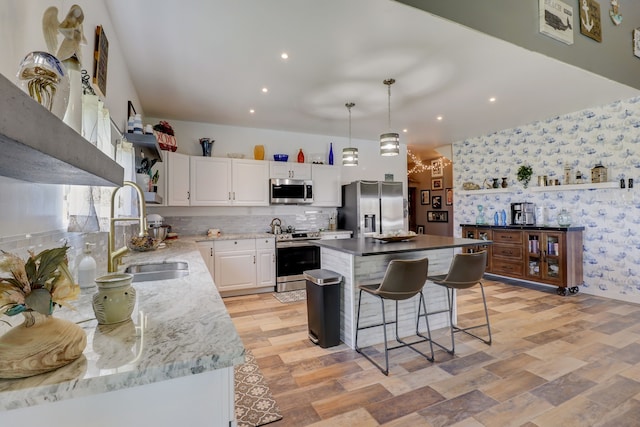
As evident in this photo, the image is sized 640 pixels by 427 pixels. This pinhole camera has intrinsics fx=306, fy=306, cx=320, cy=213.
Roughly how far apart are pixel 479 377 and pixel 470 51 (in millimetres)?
2806

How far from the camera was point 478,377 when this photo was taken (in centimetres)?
234

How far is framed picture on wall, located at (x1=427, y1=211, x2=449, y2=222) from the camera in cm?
894

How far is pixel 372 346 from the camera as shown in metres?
2.91

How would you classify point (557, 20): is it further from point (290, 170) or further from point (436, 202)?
point (436, 202)

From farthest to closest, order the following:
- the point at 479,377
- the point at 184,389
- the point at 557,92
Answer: the point at 557,92 → the point at 479,377 → the point at 184,389

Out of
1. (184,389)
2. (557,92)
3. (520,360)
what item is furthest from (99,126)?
(557,92)

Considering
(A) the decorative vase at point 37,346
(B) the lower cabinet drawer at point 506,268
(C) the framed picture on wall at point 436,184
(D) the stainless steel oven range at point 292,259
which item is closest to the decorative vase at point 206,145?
(D) the stainless steel oven range at point 292,259

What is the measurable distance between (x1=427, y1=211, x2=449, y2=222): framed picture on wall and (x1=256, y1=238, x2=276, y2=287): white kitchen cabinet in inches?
236

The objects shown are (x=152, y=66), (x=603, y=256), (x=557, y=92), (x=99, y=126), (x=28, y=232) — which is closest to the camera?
(x=28, y=232)

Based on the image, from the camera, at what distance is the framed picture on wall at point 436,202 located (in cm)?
919

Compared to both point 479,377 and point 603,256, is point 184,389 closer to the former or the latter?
point 479,377

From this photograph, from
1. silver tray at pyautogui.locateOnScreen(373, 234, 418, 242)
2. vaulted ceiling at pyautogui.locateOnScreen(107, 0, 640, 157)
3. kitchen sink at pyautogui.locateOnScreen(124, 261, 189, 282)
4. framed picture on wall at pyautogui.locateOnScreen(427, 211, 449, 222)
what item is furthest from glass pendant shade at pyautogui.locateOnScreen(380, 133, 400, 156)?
framed picture on wall at pyautogui.locateOnScreen(427, 211, 449, 222)

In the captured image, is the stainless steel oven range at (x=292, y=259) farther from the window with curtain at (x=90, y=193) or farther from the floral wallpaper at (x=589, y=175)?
the floral wallpaper at (x=589, y=175)

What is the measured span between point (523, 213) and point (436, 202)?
13.7 ft
